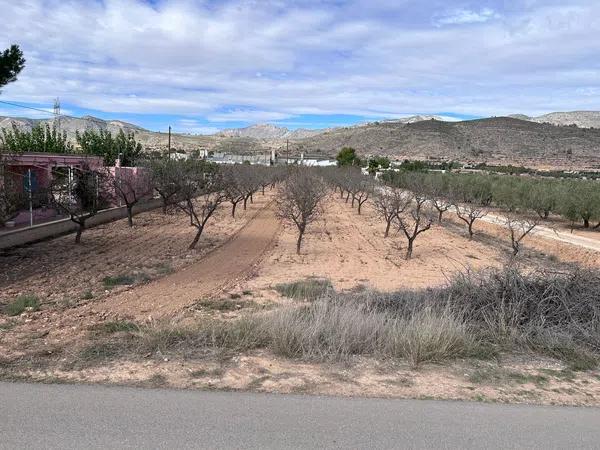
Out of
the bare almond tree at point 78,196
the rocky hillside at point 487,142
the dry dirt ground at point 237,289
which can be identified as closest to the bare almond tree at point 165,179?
the dry dirt ground at point 237,289

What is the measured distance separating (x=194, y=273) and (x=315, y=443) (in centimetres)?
1148

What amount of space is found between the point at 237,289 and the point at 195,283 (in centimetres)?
129

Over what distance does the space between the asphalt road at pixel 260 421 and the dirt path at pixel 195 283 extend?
4.87 metres

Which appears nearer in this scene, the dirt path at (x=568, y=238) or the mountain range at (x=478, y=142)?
the dirt path at (x=568, y=238)

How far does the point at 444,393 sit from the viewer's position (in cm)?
473

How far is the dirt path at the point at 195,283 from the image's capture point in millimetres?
10320

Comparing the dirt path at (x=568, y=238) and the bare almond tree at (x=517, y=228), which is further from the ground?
the bare almond tree at (x=517, y=228)

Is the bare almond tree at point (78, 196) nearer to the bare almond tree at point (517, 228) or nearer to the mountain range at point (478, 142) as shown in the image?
the bare almond tree at point (517, 228)

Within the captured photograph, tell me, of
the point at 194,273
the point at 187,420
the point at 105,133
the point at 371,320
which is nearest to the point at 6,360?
the point at 187,420

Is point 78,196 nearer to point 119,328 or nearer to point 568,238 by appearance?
point 119,328

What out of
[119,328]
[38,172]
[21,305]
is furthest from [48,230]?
[119,328]

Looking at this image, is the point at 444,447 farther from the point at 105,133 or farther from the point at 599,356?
the point at 105,133

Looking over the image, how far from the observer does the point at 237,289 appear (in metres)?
12.7

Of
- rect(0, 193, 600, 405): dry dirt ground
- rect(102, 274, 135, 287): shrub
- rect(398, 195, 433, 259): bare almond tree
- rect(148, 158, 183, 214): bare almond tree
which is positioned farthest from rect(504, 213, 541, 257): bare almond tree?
rect(148, 158, 183, 214): bare almond tree
